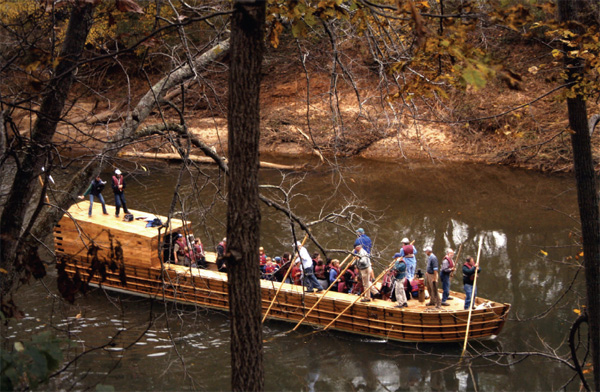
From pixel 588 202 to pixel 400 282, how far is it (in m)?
6.05

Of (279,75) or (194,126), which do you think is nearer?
(194,126)

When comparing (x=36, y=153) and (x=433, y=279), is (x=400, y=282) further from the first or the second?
(x=36, y=153)

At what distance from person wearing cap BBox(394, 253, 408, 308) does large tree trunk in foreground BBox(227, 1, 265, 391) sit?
828cm

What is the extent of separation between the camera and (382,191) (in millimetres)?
24391

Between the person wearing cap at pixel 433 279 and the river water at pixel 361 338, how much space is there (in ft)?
3.32

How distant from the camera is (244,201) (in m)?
4.43

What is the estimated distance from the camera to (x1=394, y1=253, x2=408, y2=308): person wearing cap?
12.6m

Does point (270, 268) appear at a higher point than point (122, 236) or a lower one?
lower

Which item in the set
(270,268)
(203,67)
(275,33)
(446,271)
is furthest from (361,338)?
(275,33)

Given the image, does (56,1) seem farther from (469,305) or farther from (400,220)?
(400,220)

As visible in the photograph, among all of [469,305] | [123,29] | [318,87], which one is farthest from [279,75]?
[469,305]

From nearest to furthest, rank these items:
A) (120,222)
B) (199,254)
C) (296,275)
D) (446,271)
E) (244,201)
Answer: (244,201) → (446,271) → (296,275) → (199,254) → (120,222)

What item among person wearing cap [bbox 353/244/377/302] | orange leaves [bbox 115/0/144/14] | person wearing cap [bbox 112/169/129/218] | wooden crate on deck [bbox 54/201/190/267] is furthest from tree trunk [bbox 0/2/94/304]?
person wearing cap [bbox 112/169/129/218]

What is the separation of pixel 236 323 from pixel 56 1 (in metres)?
3.55
